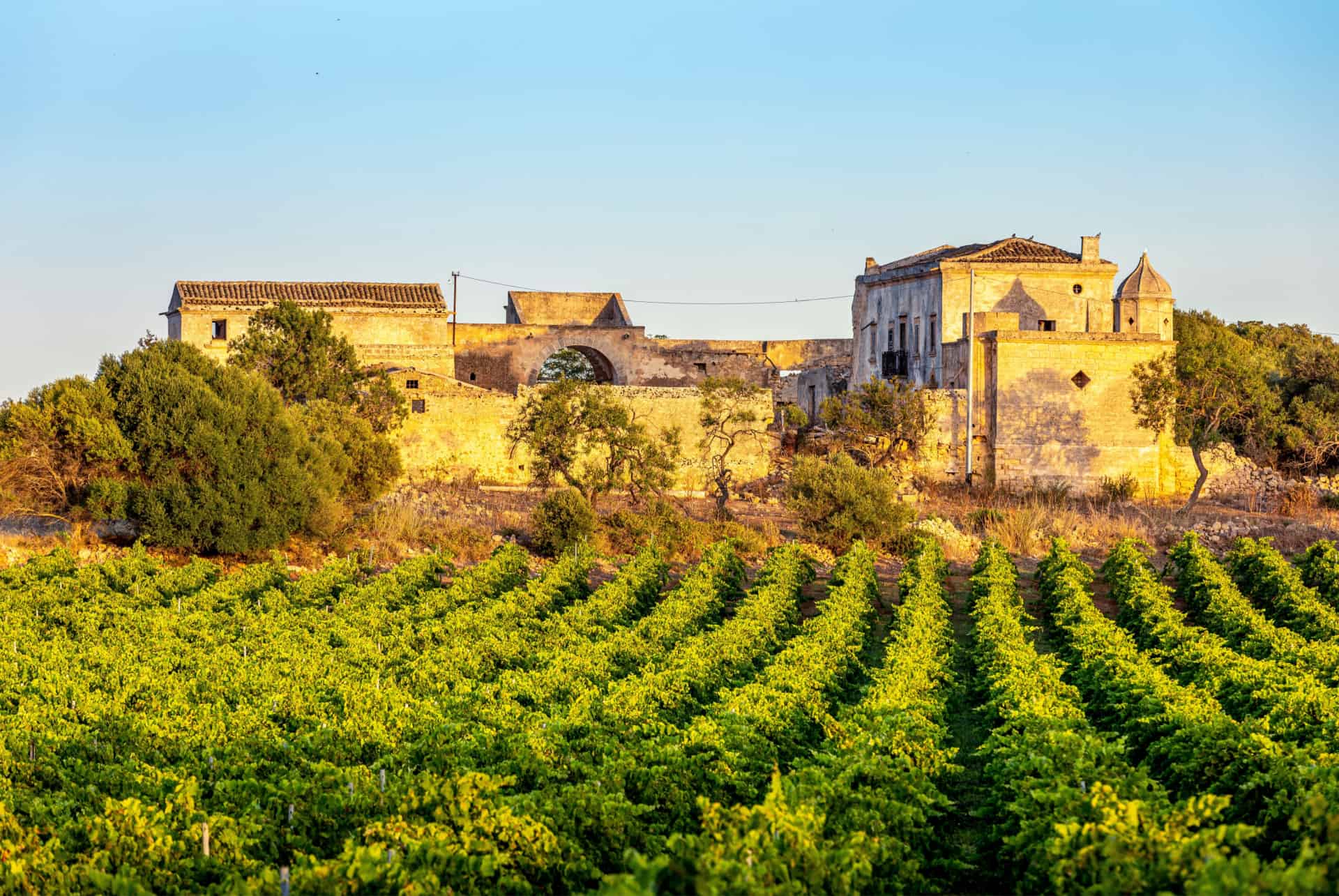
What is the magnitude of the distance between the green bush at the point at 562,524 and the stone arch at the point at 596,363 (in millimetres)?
15783

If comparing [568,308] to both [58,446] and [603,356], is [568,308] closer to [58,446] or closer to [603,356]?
[603,356]

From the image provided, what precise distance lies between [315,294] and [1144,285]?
2178 cm

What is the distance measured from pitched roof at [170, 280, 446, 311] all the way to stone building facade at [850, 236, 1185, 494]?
13431 millimetres

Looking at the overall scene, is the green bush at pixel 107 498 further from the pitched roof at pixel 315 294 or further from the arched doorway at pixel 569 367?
the arched doorway at pixel 569 367

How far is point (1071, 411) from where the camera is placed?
35.2 m

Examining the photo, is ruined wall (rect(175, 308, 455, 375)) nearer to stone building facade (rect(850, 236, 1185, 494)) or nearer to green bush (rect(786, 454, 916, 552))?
stone building facade (rect(850, 236, 1185, 494))

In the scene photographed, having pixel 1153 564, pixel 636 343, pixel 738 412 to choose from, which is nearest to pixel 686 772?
pixel 1153 564

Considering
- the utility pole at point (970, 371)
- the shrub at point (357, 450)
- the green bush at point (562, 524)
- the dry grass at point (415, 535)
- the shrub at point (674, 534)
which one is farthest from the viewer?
the utility pole at point (970, 371)

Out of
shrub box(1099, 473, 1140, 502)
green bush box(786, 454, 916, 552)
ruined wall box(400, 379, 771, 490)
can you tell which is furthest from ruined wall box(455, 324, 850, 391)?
green bush box(786, 454, 916, 552)

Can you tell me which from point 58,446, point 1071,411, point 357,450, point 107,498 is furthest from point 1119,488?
point 58,446

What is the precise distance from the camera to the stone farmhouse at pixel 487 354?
1373 inches

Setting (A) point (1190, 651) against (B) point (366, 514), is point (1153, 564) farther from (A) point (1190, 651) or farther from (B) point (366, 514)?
(B) point (366, 514)

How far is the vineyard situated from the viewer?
8805mm

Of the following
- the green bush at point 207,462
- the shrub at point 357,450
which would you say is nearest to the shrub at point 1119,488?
the shrub at point 357,450
